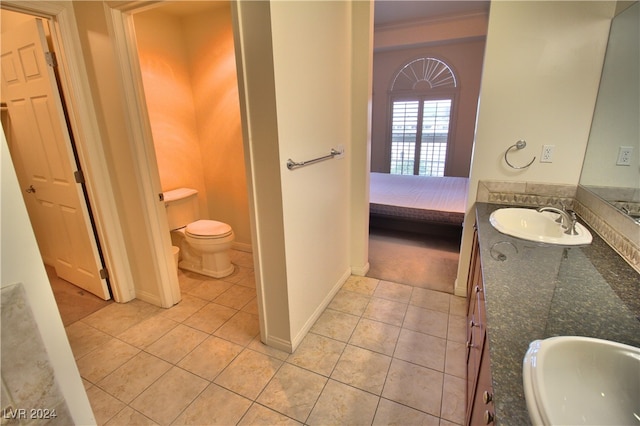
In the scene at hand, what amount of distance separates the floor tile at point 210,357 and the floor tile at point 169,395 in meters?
0.04

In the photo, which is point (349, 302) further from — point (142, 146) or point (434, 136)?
point (434, 136)

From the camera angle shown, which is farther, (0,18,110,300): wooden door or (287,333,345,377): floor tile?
(0,18,110,300): wooden door

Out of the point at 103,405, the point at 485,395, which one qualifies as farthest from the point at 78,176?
the point at 485,395

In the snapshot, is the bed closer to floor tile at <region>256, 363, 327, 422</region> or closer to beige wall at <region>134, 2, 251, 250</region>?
beige wall at <region>134, 2, 251, 250</region>

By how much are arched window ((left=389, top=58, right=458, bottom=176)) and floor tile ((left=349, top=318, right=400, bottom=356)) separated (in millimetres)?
4720

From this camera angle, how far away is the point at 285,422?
58.6 inches

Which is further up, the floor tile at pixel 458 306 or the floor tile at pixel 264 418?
the floor tile at pixel 458 306

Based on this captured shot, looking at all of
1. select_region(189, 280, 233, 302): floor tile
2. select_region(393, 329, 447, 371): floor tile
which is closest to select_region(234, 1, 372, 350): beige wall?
select_region(393, 329, 447, 371): floor tile

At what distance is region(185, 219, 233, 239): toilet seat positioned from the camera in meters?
2.72

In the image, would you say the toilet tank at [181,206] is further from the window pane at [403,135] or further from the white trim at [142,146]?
the window pane at [403,135]

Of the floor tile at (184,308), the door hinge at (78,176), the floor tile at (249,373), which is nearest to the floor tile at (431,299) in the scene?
the floor tile at (249,373)

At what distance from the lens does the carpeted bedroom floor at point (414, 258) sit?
2.81 metres

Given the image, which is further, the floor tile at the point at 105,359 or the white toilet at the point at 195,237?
the white toilet at the point at 195,237

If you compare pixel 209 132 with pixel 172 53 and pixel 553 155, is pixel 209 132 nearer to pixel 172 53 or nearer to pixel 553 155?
pixel 172 53
